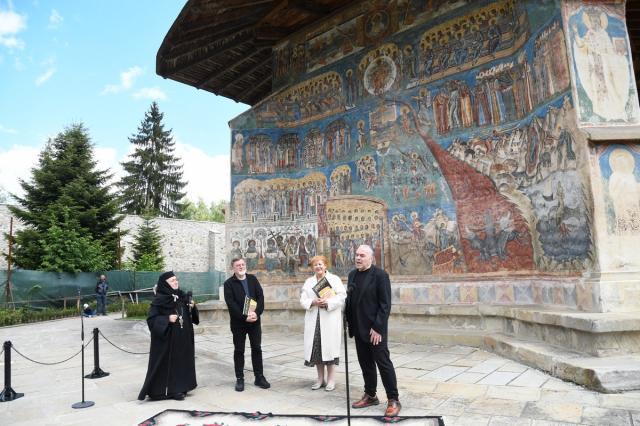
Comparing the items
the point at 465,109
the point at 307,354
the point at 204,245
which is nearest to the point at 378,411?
the point at 307,354

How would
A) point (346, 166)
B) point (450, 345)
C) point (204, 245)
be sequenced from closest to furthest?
1. point (450, 345)
2. point (346, 166)
3. point (204, 245)

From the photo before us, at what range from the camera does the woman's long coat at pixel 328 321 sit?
5031 millimetres

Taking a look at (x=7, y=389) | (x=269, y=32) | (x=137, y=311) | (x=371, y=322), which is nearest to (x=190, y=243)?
(x=137, y=311)

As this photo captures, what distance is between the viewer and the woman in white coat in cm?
504

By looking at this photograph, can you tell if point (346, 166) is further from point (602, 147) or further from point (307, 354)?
point (307, 354)

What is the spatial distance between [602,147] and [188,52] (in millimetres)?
11342

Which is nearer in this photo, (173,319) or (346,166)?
(173,319)

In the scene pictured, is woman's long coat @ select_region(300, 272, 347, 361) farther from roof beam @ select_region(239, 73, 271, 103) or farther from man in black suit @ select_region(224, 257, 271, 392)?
roof beam @ select_region(239, 73, 271, 103)

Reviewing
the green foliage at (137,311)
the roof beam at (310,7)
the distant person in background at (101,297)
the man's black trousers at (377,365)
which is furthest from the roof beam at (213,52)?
the man's black trousers at (377,365)

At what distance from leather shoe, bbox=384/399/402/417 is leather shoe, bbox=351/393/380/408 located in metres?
0.37

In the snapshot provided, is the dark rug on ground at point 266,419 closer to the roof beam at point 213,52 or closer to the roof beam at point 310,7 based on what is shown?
the roof beam at point 310,7

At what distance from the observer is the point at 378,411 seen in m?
4.33

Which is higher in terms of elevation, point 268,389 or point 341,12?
point 341,12

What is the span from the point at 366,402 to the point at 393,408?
0.46m
